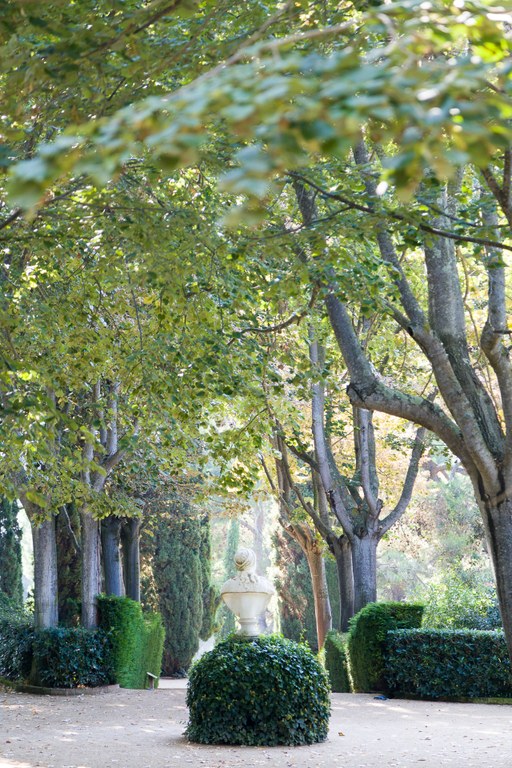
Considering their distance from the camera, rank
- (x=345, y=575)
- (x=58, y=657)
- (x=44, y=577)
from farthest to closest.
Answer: (x=345, y=575) < (x=44, y=577) < (x=58, y=657)

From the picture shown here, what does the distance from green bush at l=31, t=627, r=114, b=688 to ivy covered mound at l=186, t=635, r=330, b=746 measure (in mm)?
6225

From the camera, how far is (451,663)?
44.3ft

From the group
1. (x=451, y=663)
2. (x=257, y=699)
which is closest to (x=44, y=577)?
(x=451, y=663)

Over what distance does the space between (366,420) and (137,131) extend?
14.5 metres

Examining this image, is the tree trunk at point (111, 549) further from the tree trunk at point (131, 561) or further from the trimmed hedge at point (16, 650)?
the trimmed hedge at point (16, 650)

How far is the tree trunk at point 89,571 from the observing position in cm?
1585

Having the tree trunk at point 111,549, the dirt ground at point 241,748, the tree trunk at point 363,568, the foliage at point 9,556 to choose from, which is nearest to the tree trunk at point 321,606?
the tree trunk at point 363,568

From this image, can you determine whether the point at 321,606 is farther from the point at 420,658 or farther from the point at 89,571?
the point at 89,571

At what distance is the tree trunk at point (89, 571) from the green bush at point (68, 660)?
355mm

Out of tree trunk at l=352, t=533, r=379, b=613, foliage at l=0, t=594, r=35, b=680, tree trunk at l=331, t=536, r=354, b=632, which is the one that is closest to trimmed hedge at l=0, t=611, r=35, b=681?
foliage at l=0, t=594, r=35, b=680

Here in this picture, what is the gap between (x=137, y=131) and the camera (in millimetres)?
2252

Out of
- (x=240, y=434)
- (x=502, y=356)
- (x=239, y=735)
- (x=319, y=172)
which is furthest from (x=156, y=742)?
(x=319, y=172)

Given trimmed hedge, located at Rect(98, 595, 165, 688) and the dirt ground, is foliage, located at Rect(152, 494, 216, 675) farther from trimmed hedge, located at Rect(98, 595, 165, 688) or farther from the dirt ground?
the dirt ground

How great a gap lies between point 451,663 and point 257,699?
18.2ft
